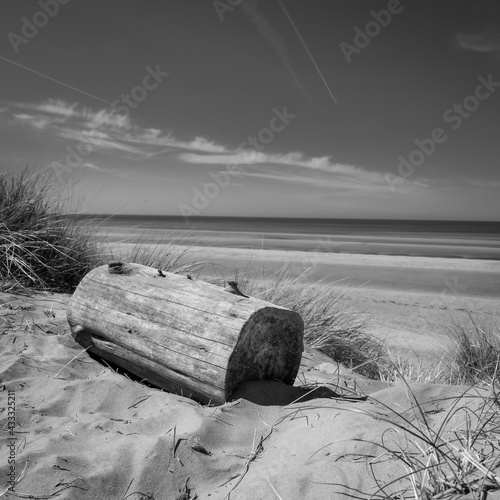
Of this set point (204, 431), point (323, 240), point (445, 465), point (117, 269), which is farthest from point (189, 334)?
point (323, 240)

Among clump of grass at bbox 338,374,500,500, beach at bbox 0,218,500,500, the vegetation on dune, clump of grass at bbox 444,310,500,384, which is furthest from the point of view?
the vegetation on dune

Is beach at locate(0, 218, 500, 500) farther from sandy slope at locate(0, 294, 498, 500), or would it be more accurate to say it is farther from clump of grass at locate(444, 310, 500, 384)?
clump of grass at locate(444, 310, 500, 384)

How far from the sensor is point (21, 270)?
4324 mm

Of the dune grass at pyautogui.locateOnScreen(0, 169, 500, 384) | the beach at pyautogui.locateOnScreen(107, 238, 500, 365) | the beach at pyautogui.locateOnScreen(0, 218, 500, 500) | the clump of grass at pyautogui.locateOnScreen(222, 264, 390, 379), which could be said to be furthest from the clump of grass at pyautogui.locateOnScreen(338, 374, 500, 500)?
the beach at pyautogui.locateOnScreen(107, 238, 500, 365)

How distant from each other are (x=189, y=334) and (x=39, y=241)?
2729mm

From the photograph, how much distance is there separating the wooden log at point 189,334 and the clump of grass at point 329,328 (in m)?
2.03

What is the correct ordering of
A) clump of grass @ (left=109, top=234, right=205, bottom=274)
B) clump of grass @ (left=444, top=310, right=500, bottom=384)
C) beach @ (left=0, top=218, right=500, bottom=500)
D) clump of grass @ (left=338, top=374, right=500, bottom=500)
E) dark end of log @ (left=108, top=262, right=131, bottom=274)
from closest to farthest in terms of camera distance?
clump of grass @ (left=338, top=374, right=500, bottom=500)
beach @ (left=0, top=218, right=500, bottom=500)
dark end of log @ (left=108, top=262, right=131, bottom=274)
clump of grass @ (left=444, top=310, right=500, bottom=384)
clump of grass @ (left=109, top=234, right=205, bottom=274)

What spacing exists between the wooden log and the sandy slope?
5.0 inches

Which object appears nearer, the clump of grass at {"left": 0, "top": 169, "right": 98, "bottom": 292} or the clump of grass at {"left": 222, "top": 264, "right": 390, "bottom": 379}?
the clump of grass at {"left": 0, "top": 169, "right": 98, "bottom": 292}

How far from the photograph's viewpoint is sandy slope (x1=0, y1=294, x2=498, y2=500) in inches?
68.1

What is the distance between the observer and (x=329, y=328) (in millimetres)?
5031

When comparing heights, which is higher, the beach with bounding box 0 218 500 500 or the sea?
the sea

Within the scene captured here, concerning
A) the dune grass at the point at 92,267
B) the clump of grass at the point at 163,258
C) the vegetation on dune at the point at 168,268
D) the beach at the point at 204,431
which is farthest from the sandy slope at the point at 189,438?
the clump of grass at the point at 163,258

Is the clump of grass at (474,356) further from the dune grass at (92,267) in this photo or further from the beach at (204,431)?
the beach at (204,431)
